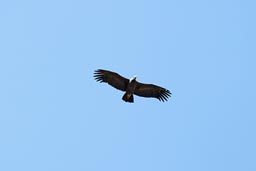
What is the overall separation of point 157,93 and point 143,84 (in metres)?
1.16

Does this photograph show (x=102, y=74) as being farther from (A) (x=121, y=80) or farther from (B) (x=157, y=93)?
(B) (x=157, y=93)

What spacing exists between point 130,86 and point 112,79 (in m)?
1.11

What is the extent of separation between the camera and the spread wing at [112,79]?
31.5 m

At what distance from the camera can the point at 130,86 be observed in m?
31.3

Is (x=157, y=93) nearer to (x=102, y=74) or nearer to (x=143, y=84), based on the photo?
(x=143, y=84)

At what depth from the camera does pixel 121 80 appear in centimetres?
3152

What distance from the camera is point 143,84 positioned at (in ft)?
104

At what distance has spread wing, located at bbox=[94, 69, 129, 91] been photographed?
31.5m

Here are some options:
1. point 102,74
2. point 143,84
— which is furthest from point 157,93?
point 102,74

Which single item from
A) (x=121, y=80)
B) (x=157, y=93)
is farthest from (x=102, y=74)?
(x=157, y=93)

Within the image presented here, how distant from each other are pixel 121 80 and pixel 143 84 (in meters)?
1.22

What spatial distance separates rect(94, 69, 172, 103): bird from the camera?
31266 millimetres

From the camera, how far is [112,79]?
31.6 m

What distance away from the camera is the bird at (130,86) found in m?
31.3
